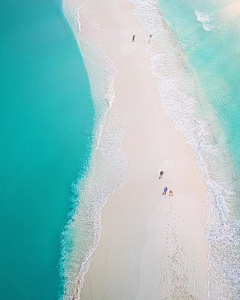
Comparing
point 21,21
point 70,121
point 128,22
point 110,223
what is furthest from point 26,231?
point 128,22

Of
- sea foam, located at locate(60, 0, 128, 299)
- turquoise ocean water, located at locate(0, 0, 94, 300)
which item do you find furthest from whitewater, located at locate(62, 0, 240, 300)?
turquoise ocean water, located at locate(0, 0, 94, 300)

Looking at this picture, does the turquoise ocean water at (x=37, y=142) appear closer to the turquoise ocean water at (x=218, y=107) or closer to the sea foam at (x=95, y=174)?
the sea foam at (x=95, y=174)

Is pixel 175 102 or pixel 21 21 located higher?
pixel 21 21

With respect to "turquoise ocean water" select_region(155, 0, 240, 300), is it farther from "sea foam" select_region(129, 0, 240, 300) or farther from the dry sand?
the dry sand

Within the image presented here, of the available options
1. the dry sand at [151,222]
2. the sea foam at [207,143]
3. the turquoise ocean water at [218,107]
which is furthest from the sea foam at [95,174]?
the turquoise ocean water at [218,107]

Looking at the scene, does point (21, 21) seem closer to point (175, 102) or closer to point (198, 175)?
point (175, 102)

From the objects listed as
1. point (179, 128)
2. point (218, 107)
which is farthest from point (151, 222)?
point (218, 107)
